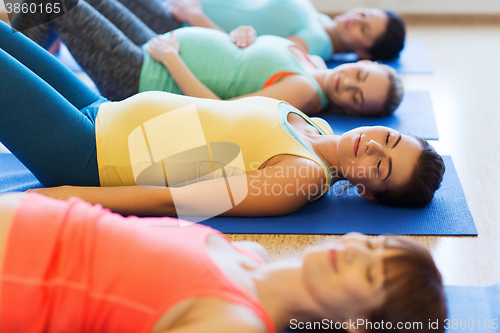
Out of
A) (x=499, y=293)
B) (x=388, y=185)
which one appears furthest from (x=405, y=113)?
(x=499, y=293)

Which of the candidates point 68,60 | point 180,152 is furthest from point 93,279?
point 68,60

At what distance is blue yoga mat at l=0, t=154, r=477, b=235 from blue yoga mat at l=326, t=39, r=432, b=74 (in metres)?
1.59

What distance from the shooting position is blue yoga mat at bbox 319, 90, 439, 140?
A: 217cm

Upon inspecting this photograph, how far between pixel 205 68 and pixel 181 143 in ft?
2.55

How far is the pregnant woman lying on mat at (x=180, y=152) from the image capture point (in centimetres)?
134

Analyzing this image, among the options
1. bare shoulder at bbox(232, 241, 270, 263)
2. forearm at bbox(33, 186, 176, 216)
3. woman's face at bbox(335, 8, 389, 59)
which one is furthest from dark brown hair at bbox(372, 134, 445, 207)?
woman's face at bbox(335, 8, 389, 59)

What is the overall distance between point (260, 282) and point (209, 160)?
2.04 ft

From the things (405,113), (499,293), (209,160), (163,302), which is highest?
(163,302)

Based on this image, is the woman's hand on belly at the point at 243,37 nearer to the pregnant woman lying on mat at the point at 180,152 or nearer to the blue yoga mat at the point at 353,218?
the pregnant woman lying on mat at the point at 180,152

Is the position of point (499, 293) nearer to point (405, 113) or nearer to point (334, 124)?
point (334, 124)

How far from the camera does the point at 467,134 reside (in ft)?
7.17

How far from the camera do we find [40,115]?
132 centimetres

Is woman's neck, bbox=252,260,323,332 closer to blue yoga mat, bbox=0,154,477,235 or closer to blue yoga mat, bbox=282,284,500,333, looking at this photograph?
blue yoga mat, bbox=282,284,500,333

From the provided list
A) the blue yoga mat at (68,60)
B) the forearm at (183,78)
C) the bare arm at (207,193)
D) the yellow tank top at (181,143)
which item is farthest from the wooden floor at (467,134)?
the blue yoga mat at (68,60)
